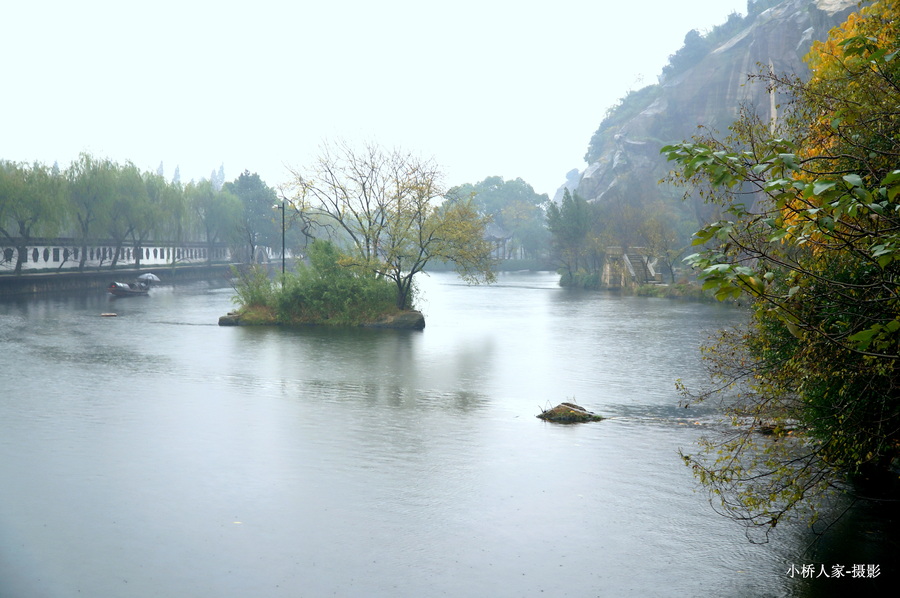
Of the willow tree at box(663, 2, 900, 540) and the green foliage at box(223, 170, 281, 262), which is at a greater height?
the green foliage at box(223, 170, 281, 262)

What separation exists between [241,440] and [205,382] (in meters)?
7.23

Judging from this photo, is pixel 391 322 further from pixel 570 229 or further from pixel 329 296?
pixel 570 229

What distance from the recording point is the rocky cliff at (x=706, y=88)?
90750 mm

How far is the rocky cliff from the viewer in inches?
3573

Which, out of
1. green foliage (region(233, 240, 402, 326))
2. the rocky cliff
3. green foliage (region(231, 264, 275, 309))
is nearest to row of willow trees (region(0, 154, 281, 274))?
green foliage (region(231, 264, 275, 309))

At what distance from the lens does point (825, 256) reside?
26.2 ft

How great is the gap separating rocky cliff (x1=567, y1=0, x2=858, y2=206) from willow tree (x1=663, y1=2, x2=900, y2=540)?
81.3 m

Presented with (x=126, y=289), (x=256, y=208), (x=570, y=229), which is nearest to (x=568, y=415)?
(x=126, y=289)

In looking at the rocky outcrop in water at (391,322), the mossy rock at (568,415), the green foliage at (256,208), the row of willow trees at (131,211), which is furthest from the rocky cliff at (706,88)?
the mossy rock at (568,415)

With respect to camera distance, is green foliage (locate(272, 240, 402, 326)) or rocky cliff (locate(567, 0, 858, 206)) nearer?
green foliage (locate(272, 240, 402, 326))

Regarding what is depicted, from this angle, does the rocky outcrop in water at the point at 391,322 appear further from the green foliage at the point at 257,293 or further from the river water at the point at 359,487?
the river water at the point at 359,487

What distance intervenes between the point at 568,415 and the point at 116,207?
69695 mm

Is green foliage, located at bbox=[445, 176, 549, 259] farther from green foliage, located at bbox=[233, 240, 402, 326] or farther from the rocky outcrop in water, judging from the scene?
the rocky outcrop in water

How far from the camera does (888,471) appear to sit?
442 inches
